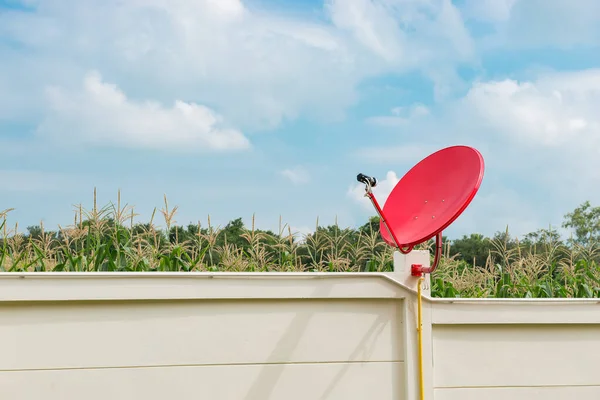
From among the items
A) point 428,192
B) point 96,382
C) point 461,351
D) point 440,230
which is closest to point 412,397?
point 461,351

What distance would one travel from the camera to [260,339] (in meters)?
1.89

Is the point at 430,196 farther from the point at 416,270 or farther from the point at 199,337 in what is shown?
the point at 199,337

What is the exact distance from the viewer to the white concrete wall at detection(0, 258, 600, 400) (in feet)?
5.88

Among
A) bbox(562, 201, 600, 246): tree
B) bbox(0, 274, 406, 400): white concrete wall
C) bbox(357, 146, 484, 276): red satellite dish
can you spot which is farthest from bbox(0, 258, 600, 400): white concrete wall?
bbox(562, 201, 600, 246): tree

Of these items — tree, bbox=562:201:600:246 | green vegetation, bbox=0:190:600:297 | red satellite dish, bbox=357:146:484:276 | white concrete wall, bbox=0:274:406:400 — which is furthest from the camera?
tree, bbox=562:201:600:246

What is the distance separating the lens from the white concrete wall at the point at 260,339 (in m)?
1.79

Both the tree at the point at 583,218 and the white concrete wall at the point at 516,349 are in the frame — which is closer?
the white concrete wall at the point at 516,349

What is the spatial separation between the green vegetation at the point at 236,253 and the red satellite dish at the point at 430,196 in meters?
0.29

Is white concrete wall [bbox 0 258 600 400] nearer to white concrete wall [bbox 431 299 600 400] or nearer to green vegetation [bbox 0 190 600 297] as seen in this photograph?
white concrete wall [bbox 431 299 600 400]

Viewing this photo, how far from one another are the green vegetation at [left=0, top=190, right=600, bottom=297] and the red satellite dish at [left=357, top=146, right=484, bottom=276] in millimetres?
290

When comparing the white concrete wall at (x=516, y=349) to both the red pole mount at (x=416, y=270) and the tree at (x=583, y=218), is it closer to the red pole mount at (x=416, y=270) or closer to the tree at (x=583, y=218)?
the red pole mount at (x=416, y=270)

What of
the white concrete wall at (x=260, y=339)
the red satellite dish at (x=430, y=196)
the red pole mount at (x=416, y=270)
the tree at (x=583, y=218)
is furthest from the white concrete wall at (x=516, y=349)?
the tree at (x=583, y=218)

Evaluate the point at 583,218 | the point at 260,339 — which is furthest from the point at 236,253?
the point at 583,218

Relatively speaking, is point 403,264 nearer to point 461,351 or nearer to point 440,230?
point 440,230
